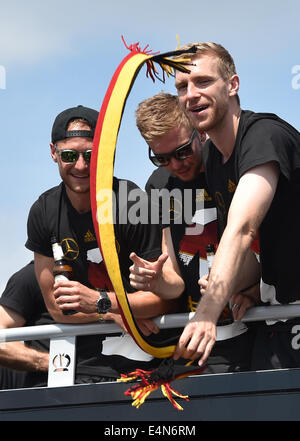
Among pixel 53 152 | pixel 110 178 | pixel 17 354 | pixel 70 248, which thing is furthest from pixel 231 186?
pixel 17 354

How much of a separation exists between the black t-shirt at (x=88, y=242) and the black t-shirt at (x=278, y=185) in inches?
20.4

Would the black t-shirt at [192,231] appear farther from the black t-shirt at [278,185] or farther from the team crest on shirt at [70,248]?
the team crest on shirt at [70,248]

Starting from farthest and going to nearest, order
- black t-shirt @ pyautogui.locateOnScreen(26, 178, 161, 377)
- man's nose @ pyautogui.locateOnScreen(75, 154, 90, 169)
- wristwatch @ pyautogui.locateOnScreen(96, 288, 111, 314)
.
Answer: man's nose @ pyautogui.locateOnScreen(75, 154, 90, 169) → black t-shirt @ pyautogui.locateOnScreen(26, 178, 161, 377) → wristwatch @ pyautogui.locateOnScreen(96, 288, 111, 314)

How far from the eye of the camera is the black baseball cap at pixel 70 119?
4289mm

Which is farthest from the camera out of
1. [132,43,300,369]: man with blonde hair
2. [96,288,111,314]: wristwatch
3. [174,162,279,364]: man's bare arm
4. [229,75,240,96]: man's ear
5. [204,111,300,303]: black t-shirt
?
[96,288,111,314]: wristwatch

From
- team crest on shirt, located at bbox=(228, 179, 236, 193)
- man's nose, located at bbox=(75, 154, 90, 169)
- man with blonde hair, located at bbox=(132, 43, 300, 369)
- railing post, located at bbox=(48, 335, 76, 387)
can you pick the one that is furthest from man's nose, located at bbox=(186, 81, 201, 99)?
railing post, located at bbox=(48, 335, 76, 387)

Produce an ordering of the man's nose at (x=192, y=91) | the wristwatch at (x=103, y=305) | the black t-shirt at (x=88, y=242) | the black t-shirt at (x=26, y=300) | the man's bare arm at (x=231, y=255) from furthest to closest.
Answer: the black t-shirt at (x=26, y=300) → the black t-shirt at (x=88, y=242) → the wristwatch at (x=103, y=305) → the man's nose at (x=192, y=91) → the man's bare arm at (x=231, y=255)

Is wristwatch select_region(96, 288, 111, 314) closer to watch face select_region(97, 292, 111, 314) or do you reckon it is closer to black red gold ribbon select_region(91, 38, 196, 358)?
watch face select_region(97, 292, 111, 314)

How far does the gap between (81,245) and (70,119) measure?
747mm

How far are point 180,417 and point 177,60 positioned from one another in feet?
5.78

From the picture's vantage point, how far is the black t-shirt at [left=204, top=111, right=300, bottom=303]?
11.0ft

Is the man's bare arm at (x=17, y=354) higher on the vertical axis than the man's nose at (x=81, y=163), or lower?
lower

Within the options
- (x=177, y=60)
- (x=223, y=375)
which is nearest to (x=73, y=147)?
(x=177, y=60)

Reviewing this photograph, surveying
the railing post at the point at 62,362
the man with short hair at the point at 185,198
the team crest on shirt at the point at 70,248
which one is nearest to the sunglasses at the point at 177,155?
the man with short hair at the point at 185,198
